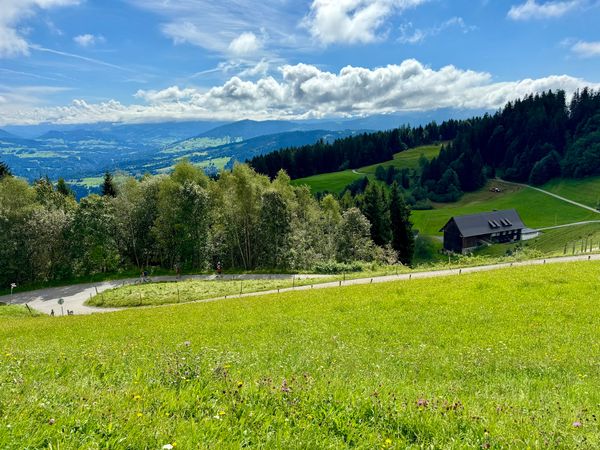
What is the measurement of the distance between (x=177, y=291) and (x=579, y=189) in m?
148

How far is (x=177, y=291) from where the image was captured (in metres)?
42.2

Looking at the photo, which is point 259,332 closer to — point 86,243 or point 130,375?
point 130,375

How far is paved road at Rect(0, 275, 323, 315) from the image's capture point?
139 feet

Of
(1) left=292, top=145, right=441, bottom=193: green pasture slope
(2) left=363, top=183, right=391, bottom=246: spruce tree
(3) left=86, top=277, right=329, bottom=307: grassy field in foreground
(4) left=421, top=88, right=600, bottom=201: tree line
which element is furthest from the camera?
(1) left=292, top=145, right=441, bottom=193: green pasture slope

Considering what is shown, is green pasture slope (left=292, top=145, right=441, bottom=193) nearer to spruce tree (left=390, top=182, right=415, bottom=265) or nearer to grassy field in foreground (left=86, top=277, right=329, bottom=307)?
spruce tree (left=390, top=182, right=415, bottom=265)

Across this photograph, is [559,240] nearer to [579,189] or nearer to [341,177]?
[579,189]

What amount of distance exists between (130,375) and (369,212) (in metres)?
76.9

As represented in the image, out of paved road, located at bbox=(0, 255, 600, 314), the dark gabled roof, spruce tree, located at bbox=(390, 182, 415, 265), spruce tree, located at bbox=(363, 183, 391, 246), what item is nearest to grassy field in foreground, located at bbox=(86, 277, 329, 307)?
paved road, located at bbox=(0, 255, 600, 314)

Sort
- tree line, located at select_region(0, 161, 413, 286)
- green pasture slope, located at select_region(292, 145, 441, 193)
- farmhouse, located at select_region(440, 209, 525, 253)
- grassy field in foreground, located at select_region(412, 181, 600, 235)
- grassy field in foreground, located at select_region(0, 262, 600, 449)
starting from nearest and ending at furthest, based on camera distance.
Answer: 1. grassy field in foreground, located at select_region(0, 262, 600, 449)
2. tree line, located at select_region(0, 161, 413, 286)
3. farmhouse, located at select_region(440, 209, 525, 253)
4. grassy field in foreground, located at select_region(412, 181, 600, 235)
5. green pasture slope, located at select_region(292, 145, 441, 193)

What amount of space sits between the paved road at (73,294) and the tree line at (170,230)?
5864 mm

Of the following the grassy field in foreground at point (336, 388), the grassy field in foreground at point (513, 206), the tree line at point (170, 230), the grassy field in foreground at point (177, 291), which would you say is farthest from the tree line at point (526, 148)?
the grassy field in foreground at point (336, 388)

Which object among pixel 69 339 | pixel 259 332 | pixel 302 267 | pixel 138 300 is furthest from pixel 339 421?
pixel 302 267

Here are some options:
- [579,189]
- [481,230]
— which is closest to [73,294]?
[481,230]

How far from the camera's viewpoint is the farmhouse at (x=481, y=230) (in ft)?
363
